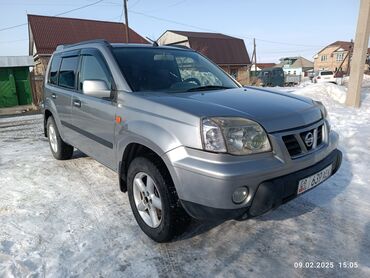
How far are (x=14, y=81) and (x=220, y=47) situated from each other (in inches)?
1028

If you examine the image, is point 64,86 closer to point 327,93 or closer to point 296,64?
point 327,93

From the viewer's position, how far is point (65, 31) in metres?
30.5

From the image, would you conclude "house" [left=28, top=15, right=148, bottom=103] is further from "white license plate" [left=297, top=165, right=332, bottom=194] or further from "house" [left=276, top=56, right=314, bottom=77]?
"house" [left=276, top=56, right=314, bottom=77]

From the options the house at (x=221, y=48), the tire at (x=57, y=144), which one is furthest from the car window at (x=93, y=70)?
the house at (x=221, y=48)

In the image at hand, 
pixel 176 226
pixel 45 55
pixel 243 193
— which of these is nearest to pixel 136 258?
pixel 176 226

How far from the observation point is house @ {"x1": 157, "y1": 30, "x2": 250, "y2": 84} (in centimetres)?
3591

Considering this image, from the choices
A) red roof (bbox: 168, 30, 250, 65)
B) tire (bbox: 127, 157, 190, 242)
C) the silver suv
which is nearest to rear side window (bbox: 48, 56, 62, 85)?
the silver suv

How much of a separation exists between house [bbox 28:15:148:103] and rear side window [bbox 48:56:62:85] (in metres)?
24.9

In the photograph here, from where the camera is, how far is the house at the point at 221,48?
35906 mm

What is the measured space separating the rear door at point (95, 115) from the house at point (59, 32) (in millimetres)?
26597

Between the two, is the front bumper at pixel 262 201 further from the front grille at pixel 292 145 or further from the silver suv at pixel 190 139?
the front grille at pixel 292 145

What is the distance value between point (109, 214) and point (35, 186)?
153 cm

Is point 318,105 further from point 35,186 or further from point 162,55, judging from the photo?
point 35,186

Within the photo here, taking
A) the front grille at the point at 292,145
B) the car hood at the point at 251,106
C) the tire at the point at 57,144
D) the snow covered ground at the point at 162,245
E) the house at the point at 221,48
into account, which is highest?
the house at the point at 221,48
